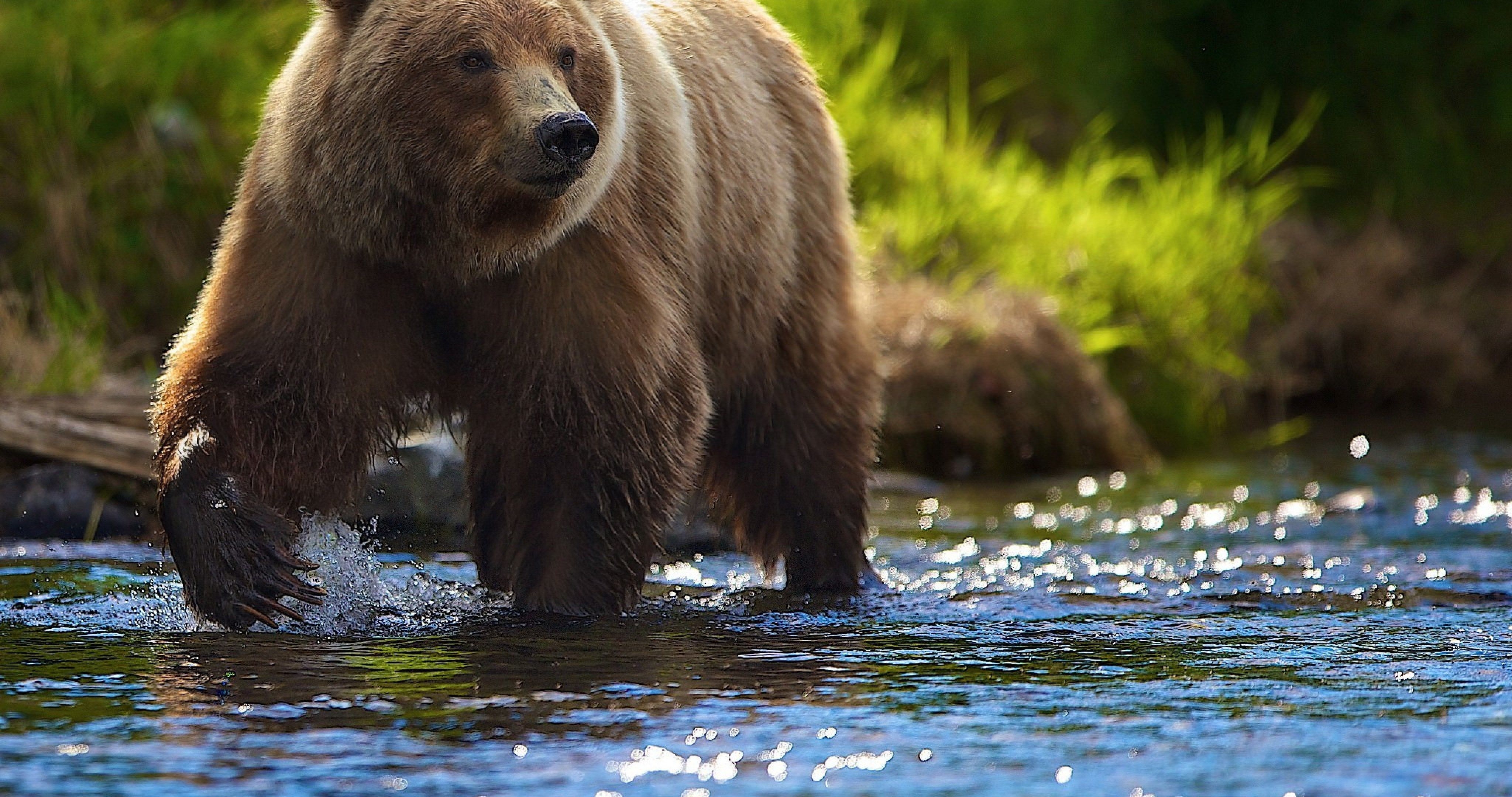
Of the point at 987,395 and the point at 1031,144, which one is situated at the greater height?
the point at 1031,144

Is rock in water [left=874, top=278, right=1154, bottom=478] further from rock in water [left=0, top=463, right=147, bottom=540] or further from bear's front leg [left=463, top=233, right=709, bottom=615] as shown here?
bear's front leg [left=463, top=233, right=709, bottom=615]

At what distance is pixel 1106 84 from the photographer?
13.0m

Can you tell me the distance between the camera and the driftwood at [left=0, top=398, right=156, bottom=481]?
646 centimetres

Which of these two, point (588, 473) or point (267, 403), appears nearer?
point (267, 403)

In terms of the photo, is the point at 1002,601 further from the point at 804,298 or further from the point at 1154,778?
the point at 1154,778

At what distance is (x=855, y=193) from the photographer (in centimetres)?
1024

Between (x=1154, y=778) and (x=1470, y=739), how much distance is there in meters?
0.66

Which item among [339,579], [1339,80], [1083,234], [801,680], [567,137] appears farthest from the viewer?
[1339,80]

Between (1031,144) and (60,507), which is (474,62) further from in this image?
(1031,144)

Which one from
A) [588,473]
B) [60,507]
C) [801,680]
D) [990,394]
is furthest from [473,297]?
[990,394]

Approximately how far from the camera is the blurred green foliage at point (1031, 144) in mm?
8758

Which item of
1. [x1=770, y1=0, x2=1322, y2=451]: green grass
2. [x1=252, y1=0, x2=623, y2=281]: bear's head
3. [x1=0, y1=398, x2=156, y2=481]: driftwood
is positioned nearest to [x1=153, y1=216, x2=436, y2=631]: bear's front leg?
[x1=252, y1=0, x2=623, y2=281]: bear's head

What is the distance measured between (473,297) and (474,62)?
1.90ft

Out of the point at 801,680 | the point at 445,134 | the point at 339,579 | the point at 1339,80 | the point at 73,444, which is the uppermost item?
the point at 1339,80
